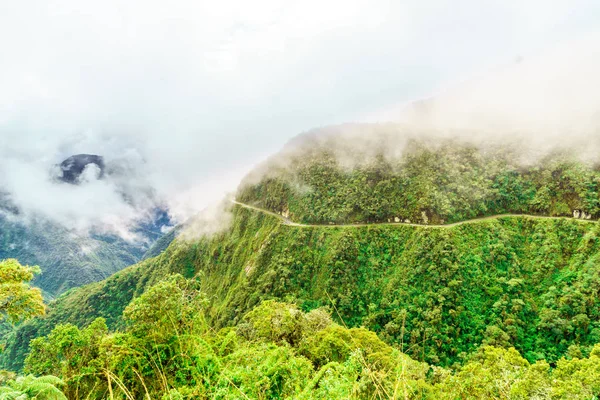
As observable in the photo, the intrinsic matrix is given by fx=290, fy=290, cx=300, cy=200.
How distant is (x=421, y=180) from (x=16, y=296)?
313 ft

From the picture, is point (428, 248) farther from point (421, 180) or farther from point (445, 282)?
point (421, 180)

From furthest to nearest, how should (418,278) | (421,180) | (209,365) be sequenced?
(421,180) → (418,278) → (209,365)

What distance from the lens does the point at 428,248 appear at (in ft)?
252

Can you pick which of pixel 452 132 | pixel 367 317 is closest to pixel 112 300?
pixel 367 317

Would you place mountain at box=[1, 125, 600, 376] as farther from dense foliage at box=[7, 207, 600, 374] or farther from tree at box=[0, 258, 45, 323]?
tree at box=[0, 258, 45, 323]

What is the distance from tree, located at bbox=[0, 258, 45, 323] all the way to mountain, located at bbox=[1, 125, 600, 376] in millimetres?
35927

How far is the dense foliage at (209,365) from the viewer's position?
509cm

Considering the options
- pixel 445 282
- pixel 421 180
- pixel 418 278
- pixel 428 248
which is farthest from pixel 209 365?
pixel 421 180

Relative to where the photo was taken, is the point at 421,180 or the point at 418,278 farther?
the point at 421,180

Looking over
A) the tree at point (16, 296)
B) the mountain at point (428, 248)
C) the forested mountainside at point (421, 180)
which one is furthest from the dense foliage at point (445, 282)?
the tree at point (16, 296)

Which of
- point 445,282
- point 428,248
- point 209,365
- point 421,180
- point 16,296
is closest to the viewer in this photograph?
point 209,365

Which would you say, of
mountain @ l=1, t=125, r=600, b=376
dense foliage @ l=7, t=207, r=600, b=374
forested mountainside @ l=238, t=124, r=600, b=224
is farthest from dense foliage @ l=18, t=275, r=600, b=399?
forested mountainside @ l=238, t=124, r=600, b=224

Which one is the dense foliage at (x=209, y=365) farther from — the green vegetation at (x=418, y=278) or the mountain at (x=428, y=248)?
the mountain at (x=428, y=248)

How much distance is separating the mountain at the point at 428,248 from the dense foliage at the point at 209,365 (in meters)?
32.8
